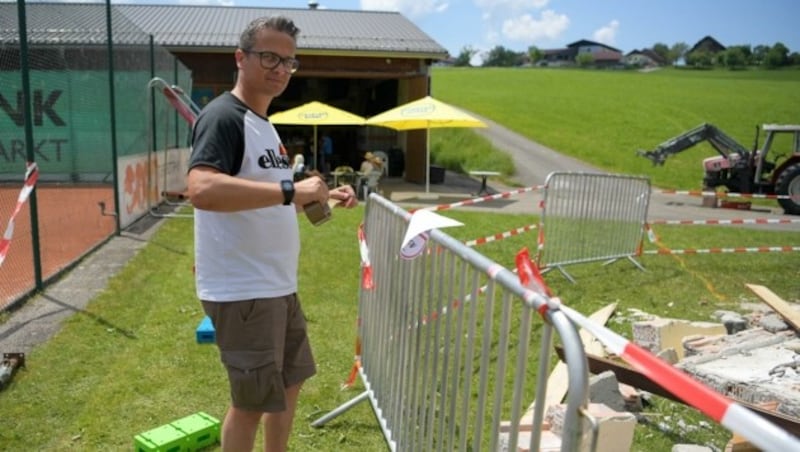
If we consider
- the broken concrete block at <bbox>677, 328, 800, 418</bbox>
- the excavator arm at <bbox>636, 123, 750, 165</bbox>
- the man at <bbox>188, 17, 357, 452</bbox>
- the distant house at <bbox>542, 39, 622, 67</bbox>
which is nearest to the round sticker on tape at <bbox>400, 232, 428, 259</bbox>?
the man at <bbox>188, 17, 357, 452</bbox>

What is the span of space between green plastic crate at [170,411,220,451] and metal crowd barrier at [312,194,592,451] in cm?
57

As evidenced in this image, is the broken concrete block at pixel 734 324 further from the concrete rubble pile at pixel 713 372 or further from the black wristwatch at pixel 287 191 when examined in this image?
the black wristwatch at pixel 287 191

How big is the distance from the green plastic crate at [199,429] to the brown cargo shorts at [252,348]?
3.49 ft

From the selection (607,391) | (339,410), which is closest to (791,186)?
(607,391)

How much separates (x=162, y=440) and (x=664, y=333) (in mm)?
3897

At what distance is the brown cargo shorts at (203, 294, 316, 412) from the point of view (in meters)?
2.38

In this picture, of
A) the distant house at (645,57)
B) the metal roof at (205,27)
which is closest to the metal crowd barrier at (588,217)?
the metal roof at (205,27)

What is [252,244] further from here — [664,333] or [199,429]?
[664,333]

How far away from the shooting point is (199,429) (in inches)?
132

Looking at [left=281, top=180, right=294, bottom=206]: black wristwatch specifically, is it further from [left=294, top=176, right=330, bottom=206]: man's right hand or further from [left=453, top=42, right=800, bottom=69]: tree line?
[left=453, top=42, right=800, bottom=69]: tree line

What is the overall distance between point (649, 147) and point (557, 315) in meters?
30.5

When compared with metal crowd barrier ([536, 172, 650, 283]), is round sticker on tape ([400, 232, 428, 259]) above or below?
above

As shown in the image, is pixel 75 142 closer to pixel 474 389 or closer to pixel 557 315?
pixel 474 389

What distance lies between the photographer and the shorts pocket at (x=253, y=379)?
94.1 inches
